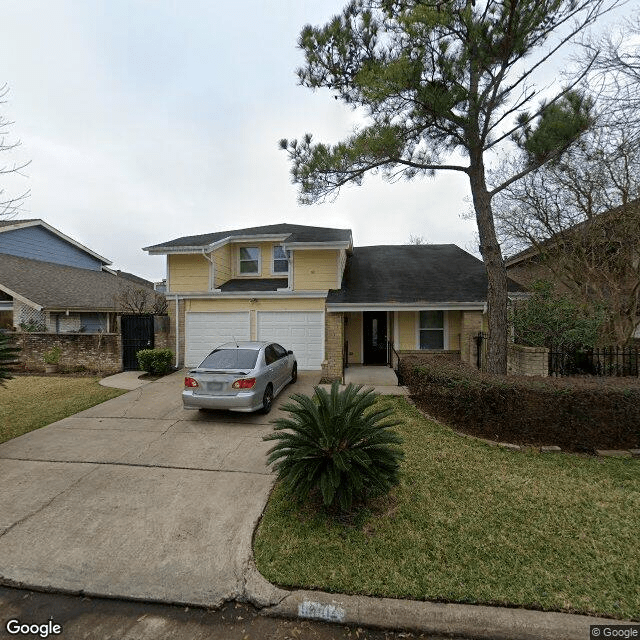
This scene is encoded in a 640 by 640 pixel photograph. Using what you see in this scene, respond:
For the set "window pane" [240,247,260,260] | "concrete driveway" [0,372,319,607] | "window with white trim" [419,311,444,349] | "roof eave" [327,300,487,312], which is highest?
"window pane" [240,247,260,260]

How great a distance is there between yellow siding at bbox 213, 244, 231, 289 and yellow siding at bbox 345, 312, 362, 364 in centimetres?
523

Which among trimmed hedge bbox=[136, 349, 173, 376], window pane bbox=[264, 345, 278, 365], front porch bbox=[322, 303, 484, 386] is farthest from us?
trimmed hedge bbox=[136, 349, 173, 376]

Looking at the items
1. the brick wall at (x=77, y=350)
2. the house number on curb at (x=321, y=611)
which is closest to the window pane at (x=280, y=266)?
the brick wall at (x=77, y=350)

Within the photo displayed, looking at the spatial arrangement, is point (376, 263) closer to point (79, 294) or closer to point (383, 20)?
point (383, 20)

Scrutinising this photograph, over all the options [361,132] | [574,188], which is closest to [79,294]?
[361,132]

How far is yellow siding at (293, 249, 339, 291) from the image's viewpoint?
1239 cm

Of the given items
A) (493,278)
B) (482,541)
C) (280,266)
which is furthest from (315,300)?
(482,541)

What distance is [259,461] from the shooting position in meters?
5.18

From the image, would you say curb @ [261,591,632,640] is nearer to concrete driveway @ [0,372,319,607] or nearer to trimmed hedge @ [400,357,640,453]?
concrete driveway @ [0,372,319,607]

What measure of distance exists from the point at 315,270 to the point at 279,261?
2156 mm

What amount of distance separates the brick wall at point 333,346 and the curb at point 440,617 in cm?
772

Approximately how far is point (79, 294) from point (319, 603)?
19.5 meters

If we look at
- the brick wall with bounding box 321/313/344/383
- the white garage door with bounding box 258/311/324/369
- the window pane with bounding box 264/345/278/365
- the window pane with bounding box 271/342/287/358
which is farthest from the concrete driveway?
the white garage door with bounding box 258/311/324/369

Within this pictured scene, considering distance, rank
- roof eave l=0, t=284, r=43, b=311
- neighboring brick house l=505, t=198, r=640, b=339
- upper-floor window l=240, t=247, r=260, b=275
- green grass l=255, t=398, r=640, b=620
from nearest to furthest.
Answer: green grass l=255, t=398, r=640, b=620
neighboring brick house l=505, t=198, r=640, b=339
upper-floor window l=240, t=247, r=260, b=275
roof eave l=0, t=284, r=43, b=311
